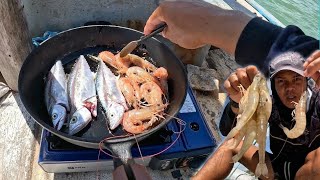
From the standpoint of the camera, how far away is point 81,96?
107 inches

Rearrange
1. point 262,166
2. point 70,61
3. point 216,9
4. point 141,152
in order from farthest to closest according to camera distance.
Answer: point 70,61 → point 141,152 → point 216,9 → point 262,166

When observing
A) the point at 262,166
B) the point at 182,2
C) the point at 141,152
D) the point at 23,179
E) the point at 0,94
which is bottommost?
the point at 23,179

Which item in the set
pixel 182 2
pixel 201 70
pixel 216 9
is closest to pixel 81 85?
pixel 182 2

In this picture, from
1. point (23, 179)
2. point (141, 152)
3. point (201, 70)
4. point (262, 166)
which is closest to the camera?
point (262, 166)

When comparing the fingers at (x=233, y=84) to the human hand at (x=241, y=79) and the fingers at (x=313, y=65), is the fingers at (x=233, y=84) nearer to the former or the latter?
the human hand at (x=241, y=79)

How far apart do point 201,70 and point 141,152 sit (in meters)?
1.71

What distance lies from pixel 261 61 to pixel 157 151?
1123mm

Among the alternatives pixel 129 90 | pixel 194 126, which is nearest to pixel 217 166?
pixel 194 126

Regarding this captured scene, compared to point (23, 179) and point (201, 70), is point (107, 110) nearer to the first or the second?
point (23, 179)

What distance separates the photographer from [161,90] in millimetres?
2807

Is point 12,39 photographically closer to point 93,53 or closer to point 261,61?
point 93,53

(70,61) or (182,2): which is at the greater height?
(182,2)

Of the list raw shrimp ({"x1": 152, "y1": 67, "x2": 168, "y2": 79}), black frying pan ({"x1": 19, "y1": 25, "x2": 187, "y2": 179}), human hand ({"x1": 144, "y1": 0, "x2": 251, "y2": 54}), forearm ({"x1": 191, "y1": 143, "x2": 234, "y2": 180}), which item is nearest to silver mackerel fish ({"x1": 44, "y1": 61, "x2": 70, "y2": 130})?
black frying pan ({"x1": 19, "y1": 25, "x2": 187, "y2": 179})

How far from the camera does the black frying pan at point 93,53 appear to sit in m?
2.26
